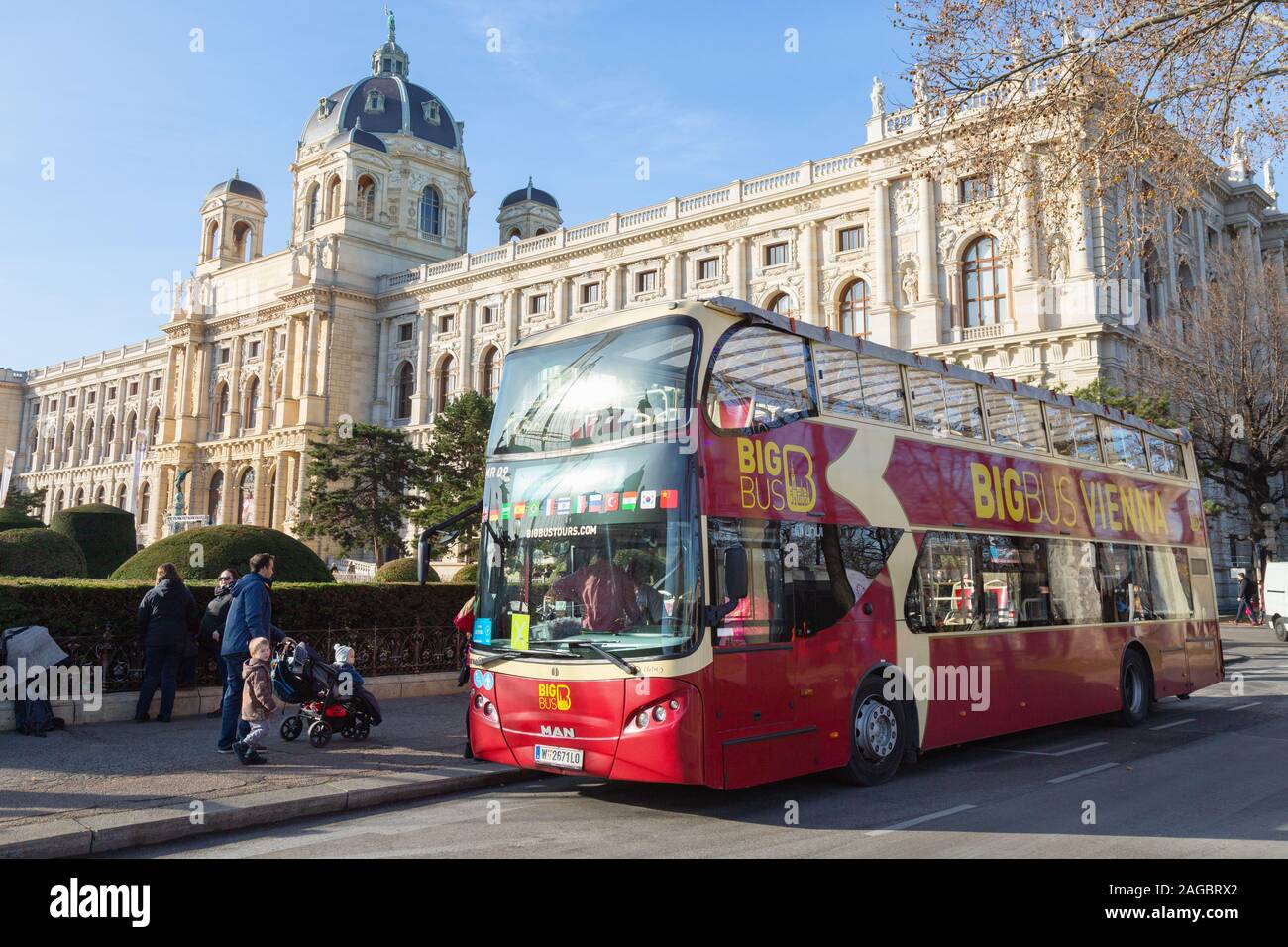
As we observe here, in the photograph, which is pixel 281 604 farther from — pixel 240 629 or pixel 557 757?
pixel 557 757

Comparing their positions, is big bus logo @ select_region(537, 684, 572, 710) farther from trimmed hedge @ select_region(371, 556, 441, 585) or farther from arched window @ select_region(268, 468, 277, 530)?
arched window @ select_region(268, 468, 277, 530)

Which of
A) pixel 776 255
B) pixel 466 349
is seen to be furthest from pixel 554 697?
pixel 466 349

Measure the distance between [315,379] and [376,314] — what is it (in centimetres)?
Result: 549

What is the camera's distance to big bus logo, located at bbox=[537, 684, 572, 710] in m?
7.01

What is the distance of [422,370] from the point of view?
184ft

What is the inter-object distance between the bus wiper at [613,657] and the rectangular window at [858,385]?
283cm

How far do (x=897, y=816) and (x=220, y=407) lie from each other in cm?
6685

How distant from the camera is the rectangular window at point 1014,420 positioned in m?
9.91

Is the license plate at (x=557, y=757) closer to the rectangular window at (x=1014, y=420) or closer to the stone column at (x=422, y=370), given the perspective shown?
the rectangular window at (x=1014, y=420)

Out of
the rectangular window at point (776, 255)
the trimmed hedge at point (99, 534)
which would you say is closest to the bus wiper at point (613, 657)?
the trimmed hedge at point (99, 534)

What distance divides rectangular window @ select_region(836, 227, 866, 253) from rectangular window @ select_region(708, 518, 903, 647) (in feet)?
108

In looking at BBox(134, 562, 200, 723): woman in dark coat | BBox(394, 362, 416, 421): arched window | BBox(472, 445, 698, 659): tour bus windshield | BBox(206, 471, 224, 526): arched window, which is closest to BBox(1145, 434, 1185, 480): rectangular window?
BBox(472, 445, 698, 659): tour bus windshield

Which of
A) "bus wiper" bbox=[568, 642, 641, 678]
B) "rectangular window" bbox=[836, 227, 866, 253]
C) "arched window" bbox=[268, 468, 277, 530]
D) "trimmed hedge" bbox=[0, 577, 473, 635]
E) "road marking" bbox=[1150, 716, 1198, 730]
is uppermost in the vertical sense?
"rectangular window" bbox=[836, 227, 866, 253]
